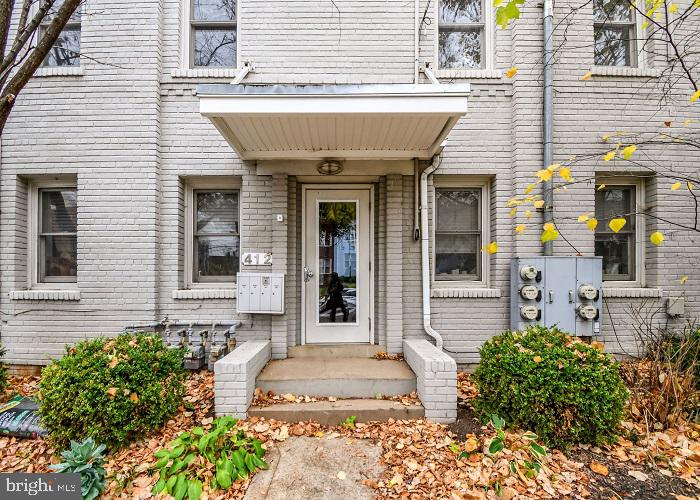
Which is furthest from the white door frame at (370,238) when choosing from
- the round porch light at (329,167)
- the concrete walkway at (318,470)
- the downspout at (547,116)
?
the downspout at (547,116)

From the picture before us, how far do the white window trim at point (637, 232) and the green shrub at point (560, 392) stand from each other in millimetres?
2285

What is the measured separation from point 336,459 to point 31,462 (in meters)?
2.69

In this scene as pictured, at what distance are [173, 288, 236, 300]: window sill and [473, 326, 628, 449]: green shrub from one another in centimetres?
333

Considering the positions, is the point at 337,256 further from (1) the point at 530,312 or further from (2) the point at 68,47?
(2) the point at 68,47

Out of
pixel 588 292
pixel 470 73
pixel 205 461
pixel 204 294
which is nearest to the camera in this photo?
pixel 205 461

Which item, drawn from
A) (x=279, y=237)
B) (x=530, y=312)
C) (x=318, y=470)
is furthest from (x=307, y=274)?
(x=530, y=312)

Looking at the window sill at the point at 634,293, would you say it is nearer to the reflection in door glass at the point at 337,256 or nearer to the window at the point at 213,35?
the reflection in door glass at the point at 337,256

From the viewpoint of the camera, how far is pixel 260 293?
4336mm

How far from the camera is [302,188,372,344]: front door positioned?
15.5ft

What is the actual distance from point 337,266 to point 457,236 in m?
1.79

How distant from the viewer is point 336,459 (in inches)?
113

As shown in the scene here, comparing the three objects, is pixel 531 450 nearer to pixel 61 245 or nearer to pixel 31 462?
pixel 31 462

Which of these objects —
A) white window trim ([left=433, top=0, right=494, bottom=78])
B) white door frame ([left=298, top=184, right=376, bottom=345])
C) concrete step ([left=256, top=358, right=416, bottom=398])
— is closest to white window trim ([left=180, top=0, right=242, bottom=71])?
white door frame ([left=298, top=184, right=376, bottom=345])

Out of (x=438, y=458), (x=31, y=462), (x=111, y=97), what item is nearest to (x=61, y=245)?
(x=111, y=97)
